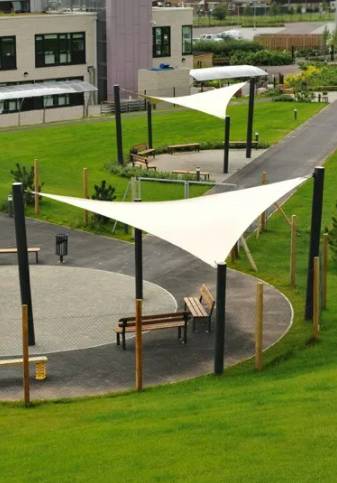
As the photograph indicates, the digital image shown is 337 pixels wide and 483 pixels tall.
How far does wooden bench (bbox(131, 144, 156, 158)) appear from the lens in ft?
144

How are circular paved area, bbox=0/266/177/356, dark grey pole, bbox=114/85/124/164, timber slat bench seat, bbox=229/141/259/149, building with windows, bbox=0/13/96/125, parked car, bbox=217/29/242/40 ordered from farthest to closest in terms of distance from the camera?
parked car, bbox=217/29/242/40
building with windows, bbox=0/13/96/125
timber slat bench seat, bbox=229/141/259/149
dark grey pole, bbox=114/85/124/164
circular paved area, bbox=0/266/177/356

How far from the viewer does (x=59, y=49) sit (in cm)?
6494

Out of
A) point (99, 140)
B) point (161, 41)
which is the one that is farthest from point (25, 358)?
point (161, 41)

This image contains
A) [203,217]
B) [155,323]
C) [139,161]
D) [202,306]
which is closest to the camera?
[203,217]

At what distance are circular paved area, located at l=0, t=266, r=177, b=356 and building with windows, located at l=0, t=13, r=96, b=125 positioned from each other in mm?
33019

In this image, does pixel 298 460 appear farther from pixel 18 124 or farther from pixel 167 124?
pixel 18 124

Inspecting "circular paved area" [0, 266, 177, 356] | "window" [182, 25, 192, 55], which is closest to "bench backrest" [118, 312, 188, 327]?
"circular paved area" [0, 266, 177, 356]

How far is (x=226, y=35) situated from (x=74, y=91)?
1669 inches

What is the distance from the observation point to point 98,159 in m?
44.8

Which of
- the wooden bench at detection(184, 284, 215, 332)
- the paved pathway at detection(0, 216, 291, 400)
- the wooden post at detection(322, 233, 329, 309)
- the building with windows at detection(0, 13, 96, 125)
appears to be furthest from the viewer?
the building with windows at detection(0, 13, 96, 125)

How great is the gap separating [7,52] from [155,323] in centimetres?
4319

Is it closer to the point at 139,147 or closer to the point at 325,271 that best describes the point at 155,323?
the point at 325,271

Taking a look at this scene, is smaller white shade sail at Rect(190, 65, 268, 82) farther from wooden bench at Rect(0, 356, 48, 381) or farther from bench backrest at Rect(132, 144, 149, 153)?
wooden bench at Rect(0, 356, 48, 381)

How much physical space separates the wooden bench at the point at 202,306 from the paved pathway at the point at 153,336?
36 centimetres
